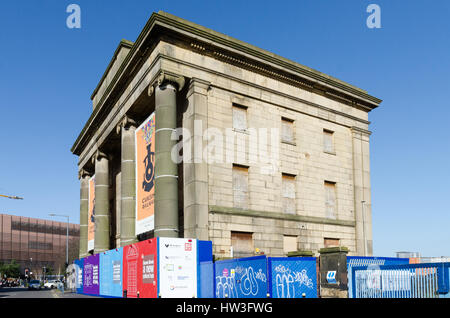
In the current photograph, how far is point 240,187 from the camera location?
27578 mm

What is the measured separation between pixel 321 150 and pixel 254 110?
6.64 m

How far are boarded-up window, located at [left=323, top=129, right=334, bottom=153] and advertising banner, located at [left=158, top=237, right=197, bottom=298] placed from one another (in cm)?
1521

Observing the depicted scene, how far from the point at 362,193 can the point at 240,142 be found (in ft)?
39.5

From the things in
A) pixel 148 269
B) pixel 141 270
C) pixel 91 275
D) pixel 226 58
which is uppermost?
pixel 226 58

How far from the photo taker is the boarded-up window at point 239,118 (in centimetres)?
2853

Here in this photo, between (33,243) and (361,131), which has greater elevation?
(361,131)

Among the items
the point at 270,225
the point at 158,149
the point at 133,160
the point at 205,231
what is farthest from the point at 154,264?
the point at 133,160

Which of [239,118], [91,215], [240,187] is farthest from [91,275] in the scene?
[239,118]

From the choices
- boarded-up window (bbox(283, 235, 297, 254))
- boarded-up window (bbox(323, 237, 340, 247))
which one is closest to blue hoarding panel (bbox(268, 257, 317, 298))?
boarded-up window (bbox(283, 235, 297, 254))

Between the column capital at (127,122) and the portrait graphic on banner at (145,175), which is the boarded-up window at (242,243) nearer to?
the portrait graphic on banner at (145,175)

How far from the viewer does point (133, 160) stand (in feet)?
105

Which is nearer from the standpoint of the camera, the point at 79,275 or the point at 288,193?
the point at 288,193

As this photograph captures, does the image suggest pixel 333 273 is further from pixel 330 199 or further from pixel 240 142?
pixel 330 199
